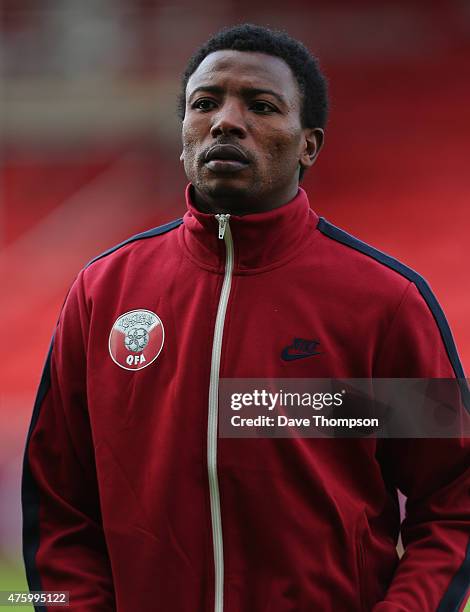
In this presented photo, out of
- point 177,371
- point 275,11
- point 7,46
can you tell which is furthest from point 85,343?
point 7,46

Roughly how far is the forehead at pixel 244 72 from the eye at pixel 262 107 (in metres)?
0.02

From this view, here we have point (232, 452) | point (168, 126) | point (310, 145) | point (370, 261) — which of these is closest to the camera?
point (232, 452)

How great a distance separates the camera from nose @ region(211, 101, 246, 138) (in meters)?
1.23

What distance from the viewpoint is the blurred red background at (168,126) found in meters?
4.78

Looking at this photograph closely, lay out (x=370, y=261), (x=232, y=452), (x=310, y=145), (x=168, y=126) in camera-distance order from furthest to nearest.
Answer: (x=168, y=126) → (x=310, y=145) → (x=370, y=261) → (x=232, y=452)

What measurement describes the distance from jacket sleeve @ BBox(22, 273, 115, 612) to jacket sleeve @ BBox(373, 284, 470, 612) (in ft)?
1.22

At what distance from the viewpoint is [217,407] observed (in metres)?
1.15

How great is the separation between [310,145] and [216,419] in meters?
0.44

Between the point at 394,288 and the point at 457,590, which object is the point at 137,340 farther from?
the point at 457,590

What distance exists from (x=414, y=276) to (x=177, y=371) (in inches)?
12.6

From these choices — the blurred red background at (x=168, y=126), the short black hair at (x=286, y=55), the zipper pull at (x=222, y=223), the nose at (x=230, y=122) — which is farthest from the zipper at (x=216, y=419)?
the blurred red background at (x=168, y=126)

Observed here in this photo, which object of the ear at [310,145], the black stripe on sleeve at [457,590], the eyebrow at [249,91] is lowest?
the black stripe on sleeve at [457,590]

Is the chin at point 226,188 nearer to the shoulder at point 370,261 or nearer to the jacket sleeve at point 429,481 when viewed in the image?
Answer: the shoulder at point 370,261

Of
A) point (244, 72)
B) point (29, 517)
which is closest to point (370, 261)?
point (244, 72)
